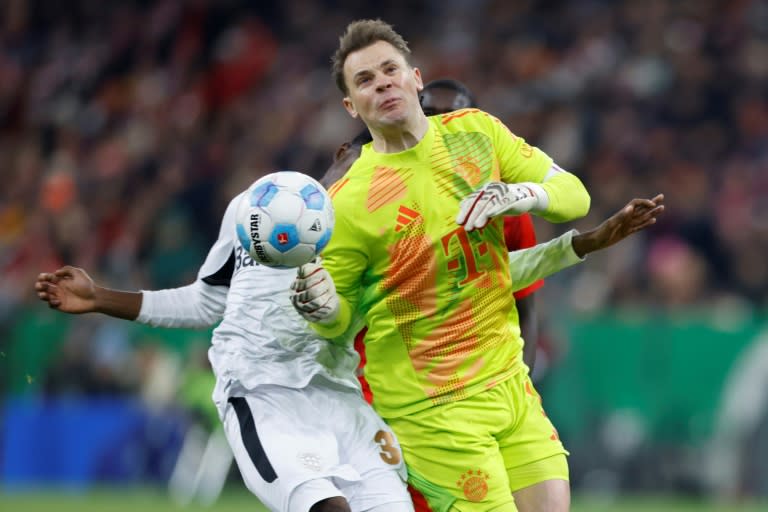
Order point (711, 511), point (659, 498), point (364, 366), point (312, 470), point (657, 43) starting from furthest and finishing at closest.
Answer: point (657, 43) → point (659, 498) → point (711, 511) → point (364, 366) → point (312, 470)

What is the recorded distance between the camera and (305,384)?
5.93 m

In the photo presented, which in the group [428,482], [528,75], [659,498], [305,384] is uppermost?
[528,75]

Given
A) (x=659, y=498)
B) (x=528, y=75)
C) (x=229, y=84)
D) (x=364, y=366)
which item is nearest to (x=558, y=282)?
(x=659, y=498)

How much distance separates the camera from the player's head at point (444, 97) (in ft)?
24.3

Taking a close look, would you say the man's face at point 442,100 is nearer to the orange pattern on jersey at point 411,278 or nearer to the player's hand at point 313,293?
the orange pattern on jersey at point 411,278

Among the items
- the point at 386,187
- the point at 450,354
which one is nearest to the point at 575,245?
the point at 450,354

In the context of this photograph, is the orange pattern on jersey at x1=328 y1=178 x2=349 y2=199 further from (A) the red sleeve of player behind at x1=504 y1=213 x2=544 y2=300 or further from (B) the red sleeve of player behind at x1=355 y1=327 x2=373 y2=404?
(A) the red sleeve of player behind at x1=504 y1=213 x2=544 y2=300

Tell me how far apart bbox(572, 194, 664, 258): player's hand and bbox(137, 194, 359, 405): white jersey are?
1.09m

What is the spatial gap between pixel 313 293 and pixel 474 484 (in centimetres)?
102

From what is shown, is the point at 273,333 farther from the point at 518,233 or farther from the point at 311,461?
the point at 518,233

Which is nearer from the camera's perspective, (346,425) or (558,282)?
(346,425)

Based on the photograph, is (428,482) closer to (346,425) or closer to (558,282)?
(346,425)

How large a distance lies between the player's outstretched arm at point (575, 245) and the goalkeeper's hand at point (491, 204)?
1.34 feet

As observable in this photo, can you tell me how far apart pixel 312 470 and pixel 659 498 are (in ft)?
24.2
